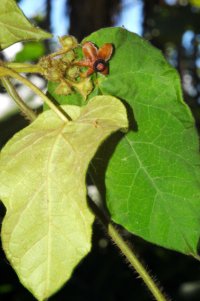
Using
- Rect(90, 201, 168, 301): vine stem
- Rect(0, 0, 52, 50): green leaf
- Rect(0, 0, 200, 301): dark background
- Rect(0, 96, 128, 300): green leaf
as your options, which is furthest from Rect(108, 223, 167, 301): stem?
Rect(0, 0, 200, 301): dark background

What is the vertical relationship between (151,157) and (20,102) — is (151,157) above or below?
below

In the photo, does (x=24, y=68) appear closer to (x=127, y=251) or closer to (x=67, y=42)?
(x=67, y=42)

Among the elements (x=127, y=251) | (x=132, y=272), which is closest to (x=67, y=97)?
(x=127, y=251)

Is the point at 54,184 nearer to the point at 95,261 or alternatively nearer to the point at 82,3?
the point at 95,261

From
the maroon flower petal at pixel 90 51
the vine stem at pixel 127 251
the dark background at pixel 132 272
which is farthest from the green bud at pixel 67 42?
the dark background at pixel 132 272

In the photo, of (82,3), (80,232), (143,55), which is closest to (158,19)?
(82,3)

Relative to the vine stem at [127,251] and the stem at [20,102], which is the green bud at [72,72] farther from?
the vine stem at [127,251]

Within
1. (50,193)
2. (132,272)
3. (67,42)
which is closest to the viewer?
(50,193)
